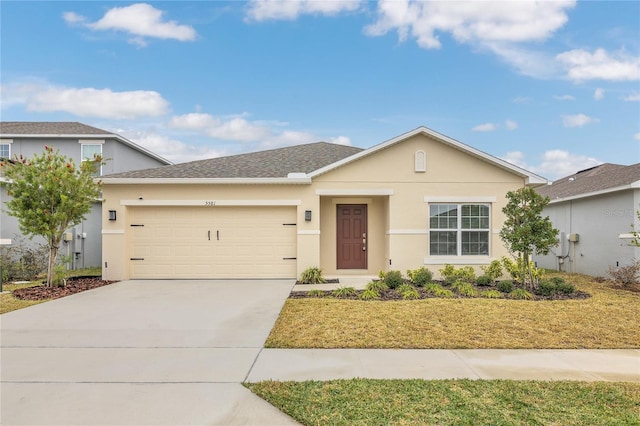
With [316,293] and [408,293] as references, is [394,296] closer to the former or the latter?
[408,293]

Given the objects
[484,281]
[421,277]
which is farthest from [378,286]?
[484,281]

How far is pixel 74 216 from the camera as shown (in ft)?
34.6

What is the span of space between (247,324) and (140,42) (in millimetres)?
14187

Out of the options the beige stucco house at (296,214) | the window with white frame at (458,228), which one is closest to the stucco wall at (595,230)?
the beige stucco house at (296,214)

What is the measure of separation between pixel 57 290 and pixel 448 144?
11.9m

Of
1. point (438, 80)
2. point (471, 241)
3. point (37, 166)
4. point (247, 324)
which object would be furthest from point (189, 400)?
point (438, 80)

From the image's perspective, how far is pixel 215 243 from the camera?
12.3 m

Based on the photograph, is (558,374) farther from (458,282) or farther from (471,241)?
(471,241)

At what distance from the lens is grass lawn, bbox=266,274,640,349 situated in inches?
227

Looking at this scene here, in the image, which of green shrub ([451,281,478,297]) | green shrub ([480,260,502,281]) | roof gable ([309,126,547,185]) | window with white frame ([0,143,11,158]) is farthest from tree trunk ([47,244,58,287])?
window with white frame ([0,143,11,158])

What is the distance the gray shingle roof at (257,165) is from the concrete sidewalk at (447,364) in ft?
25.5

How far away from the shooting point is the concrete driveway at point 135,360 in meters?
3.63

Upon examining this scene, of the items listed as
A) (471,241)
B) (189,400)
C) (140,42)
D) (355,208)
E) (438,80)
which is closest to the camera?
(189,400)

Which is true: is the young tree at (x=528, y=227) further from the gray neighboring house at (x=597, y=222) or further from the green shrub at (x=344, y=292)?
the gray neighboring house at (x=597, y=222)
